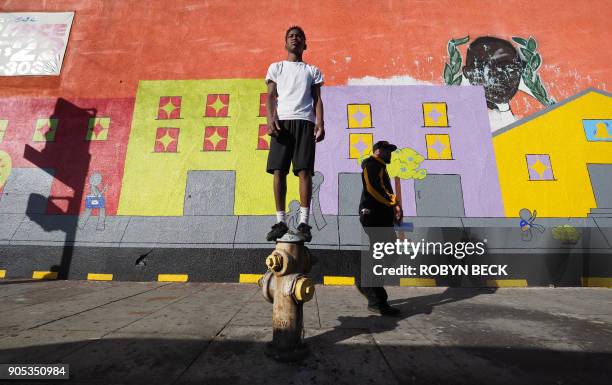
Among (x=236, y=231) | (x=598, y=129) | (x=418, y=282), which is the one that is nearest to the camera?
(x=418, y=282)

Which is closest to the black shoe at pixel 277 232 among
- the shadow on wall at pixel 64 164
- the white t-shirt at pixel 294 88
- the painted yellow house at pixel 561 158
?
the white t-shirt at pixel 294 88

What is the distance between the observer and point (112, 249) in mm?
4535

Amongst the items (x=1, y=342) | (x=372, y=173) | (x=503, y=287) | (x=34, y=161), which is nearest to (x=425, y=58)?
(x=372, y=173)

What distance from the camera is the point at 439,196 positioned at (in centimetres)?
472

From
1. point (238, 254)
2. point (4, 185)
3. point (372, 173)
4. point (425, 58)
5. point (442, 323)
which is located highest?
point (425, 58)

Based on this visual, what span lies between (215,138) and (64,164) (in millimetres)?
2861

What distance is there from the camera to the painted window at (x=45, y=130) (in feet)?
16.9

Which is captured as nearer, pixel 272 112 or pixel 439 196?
pixel 272 112

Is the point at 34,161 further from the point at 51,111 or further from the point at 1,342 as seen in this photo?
the point at 1,342

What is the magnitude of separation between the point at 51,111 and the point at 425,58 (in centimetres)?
755

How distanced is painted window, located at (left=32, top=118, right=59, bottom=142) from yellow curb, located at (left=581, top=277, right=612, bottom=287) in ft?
32.1

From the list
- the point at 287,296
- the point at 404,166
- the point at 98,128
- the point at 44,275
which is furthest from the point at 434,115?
the point at 44,275

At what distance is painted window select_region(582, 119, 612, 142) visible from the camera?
16.1 ft

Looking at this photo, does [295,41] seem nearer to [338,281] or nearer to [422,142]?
[338,281]
